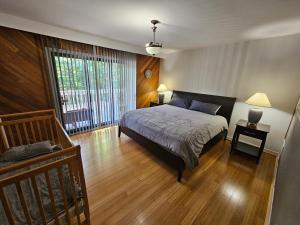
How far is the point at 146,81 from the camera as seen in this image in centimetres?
479

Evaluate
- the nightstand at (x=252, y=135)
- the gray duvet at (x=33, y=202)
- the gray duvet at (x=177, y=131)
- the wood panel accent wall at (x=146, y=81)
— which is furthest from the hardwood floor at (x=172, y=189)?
the wood panel accent wall at (x=146, y=81)

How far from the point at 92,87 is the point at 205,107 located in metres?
3.02

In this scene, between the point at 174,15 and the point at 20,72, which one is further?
the point at 20,72

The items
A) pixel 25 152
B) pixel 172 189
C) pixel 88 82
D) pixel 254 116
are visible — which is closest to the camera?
pixel 25 152

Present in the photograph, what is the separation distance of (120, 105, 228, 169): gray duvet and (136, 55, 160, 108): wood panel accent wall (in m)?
1.83

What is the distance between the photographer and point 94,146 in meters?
2.90

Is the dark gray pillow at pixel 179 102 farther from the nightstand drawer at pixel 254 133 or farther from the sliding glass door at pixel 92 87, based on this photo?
the nightstand drawer at pixel 254 133

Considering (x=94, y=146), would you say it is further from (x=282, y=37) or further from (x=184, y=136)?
(x=282, y=37)

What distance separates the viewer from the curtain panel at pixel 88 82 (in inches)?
113

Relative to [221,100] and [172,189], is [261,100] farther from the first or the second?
[172,189]

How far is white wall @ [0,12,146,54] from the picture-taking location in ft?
7.18

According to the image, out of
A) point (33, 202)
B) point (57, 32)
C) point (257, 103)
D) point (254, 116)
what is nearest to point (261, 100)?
point (257, 103)

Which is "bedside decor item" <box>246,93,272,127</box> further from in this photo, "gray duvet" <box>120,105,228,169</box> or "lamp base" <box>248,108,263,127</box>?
"gray duvet" <box>120,105,228,169</box>

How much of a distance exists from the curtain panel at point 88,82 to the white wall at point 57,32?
17 cm
